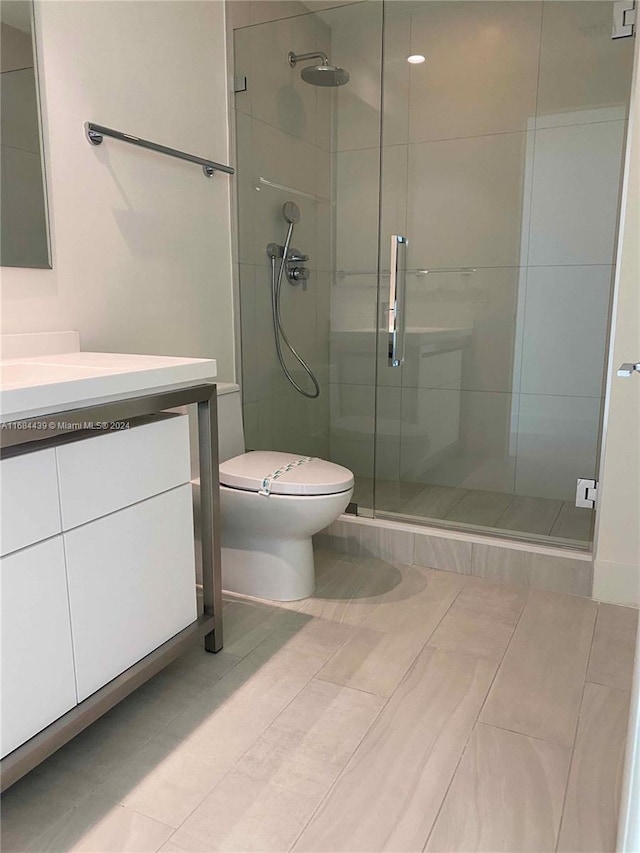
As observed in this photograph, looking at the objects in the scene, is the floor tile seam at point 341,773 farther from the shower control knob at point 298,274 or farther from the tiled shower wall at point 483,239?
the shower control knob at point 298,274

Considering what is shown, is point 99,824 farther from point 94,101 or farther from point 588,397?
point 588,397

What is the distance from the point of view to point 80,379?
124 centimetres

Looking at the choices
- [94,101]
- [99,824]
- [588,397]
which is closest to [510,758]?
[99,824]

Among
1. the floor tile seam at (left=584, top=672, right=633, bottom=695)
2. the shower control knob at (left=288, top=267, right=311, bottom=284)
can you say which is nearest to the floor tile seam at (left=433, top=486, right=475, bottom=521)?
the floor tile seam at (left=584, top=672, right=633, bottom=695)

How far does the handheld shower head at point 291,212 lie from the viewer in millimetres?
2660

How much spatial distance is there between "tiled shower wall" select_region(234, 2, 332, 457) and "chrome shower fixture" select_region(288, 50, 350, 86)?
23mm

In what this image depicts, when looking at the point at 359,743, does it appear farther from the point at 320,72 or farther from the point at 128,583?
the point at 320,72

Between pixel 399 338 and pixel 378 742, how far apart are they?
1.58 meters

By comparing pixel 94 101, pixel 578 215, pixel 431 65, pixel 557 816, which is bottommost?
pixel 557 816

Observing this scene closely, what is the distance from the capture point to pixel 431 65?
2465 mm

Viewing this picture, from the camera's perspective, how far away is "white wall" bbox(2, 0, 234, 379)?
5.84 feet

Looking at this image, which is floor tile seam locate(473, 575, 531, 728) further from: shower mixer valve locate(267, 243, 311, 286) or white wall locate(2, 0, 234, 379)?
shower mixer valve locate(267, 243, 311, 286)

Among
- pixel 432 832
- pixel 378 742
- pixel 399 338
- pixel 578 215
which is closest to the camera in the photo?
pixel 432 832

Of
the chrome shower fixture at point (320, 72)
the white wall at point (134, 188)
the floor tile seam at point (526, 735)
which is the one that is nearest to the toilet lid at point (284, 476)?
the white wall at point (134, 188)
